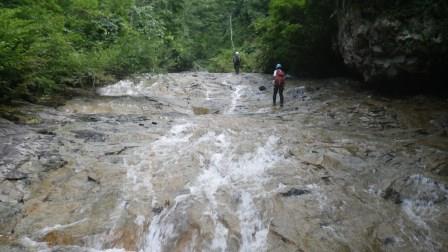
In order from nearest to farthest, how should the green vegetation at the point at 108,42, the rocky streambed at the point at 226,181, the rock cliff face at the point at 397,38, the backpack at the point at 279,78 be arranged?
the rocky streambed at the point at 226,181, the green vegetation at the point at 108,42, the rock cliff face at the point at 397,38, the backpack at the point at 279,78

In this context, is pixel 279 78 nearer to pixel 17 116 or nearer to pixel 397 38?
pixel 397 38

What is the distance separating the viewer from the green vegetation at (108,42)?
11.0 metres

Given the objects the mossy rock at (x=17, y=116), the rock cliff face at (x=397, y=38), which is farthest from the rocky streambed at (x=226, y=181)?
the rock cliff face at (x=397, y=38)

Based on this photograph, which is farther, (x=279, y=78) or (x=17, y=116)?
(x=279, y=78)

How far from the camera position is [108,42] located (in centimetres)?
1978

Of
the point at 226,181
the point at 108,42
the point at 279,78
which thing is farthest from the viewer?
the point at 108,42

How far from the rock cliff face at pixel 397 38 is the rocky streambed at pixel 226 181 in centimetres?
120

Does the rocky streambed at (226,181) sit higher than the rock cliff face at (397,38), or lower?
lower

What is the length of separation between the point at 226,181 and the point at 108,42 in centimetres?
1357

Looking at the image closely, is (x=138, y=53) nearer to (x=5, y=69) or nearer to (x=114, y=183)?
(x=5, y=69)

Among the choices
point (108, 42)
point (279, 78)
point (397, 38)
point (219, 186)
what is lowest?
point (219, 186)

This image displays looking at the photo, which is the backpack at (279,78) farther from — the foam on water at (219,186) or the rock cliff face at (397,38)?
the foam on water at (219,186)

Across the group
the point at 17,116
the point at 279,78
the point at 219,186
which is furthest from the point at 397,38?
the point at 17,116

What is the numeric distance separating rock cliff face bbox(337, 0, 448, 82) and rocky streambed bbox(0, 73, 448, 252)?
1202mm
